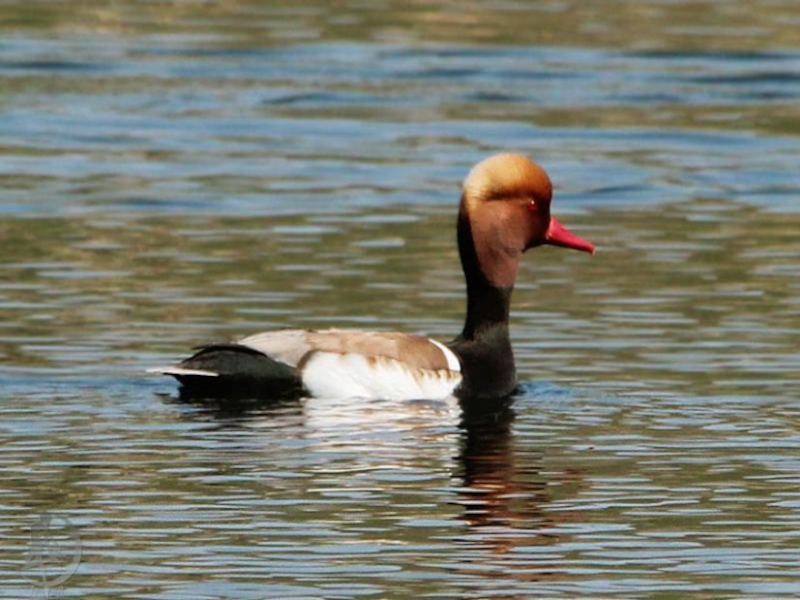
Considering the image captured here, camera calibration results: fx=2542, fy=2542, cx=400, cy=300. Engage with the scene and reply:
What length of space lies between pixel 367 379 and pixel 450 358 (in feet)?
1.96

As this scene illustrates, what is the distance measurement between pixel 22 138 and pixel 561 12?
36.2 feet

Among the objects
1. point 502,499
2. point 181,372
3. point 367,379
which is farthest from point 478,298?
point 502,499

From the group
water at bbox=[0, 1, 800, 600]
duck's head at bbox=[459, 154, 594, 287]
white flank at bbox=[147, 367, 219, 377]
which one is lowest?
water at bbox=[0, 1, 800, 600]

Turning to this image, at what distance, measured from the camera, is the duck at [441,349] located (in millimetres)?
12984

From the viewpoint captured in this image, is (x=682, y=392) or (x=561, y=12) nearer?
(x=682, y=392)

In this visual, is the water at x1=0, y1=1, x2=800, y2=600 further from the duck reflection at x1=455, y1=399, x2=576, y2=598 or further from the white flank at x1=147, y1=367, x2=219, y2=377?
the white flank at x1=147, y1=367, x2=219, y2=377

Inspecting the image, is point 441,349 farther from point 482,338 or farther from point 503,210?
point 503,210

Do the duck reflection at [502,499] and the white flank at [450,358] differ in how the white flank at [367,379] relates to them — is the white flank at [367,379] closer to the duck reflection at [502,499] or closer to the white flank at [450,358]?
the white flank at [450,358]

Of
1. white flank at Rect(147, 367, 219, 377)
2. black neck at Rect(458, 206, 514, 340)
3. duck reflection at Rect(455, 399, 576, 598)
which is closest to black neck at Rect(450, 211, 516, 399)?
black neck at Rect(458, 206, 514, 340)

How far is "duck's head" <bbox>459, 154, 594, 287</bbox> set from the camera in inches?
548

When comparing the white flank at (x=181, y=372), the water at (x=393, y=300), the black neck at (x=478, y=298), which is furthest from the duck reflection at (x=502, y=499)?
the white flank at (x=181, y=372)

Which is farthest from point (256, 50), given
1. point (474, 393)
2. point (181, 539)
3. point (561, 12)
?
point (181, 539)

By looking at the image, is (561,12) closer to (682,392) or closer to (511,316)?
(511,316)

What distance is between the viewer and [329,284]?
16.4 metres
